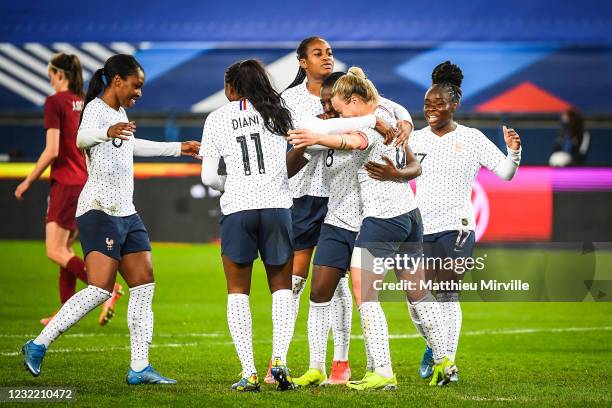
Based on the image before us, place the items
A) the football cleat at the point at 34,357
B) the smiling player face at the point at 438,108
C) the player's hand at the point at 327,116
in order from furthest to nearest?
the smiling player face at the point at 438,108, the player's hand at the point at 327,116, the football cleat at the point at 34,357

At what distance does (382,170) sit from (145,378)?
1926mm

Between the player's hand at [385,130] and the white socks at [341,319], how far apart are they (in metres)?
1.12

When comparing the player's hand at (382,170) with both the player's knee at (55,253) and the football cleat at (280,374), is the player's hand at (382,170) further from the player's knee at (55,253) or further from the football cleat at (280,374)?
the player's knee at (55,253)

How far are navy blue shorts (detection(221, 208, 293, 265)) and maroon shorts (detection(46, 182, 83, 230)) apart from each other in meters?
3.39

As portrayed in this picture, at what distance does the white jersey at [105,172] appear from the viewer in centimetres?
703

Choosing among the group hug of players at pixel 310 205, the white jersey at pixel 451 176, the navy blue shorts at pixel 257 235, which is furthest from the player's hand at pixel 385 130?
the white jersey at pixel 451 176

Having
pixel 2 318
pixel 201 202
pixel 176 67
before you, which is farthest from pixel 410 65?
pixel 2 318

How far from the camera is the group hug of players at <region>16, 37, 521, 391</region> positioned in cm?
660

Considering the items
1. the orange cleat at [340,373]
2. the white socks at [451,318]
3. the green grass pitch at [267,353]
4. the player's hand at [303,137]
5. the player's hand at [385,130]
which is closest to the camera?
the player's hand at [303,137]

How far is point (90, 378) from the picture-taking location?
725 cm

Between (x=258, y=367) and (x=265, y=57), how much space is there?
556 inches

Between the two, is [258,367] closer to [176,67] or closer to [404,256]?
[404,256]

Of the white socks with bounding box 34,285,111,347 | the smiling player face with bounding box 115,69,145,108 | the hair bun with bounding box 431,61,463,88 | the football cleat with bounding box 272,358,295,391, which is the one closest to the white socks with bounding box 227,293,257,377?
the football cleat with bounding box 272,358,295,391

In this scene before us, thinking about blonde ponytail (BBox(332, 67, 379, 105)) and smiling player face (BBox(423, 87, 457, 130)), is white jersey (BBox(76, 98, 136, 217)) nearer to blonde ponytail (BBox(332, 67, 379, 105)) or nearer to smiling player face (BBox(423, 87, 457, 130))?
blonde ponytail (BBox(332, 67, 379, 105))
